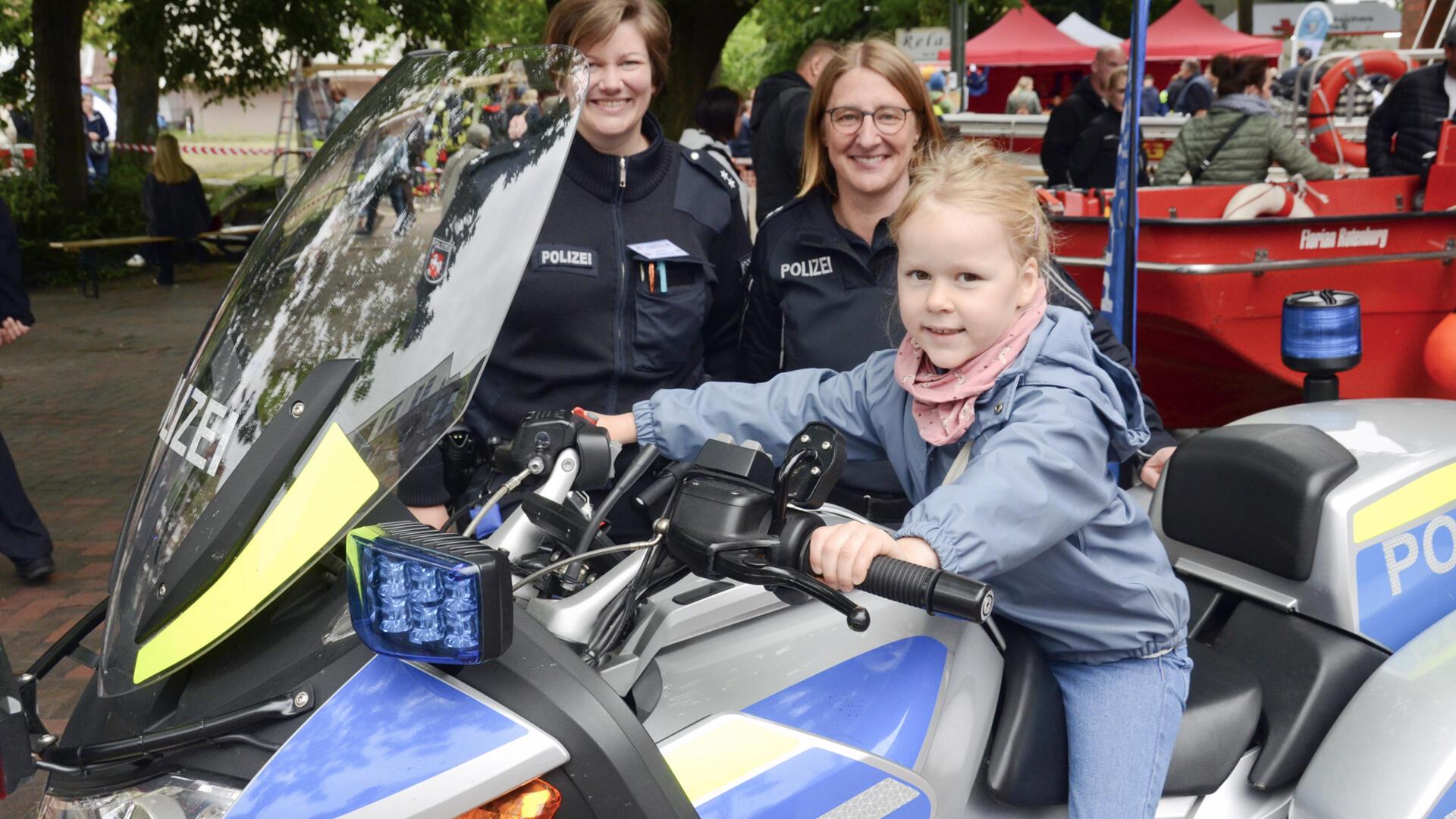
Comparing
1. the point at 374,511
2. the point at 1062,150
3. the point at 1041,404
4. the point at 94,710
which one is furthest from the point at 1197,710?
the point at 1062,150

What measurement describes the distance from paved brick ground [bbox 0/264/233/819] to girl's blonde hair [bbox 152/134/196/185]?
1181 mm

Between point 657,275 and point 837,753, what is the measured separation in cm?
137

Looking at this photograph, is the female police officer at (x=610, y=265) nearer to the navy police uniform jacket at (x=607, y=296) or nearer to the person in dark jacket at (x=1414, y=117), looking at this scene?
the navy police uniform jacket at (x=607, y=296)

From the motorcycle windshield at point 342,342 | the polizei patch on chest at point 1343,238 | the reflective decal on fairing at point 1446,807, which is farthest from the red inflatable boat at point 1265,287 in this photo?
the motorcycle windshield at point 342,342

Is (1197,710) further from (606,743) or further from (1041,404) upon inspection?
(606,743)

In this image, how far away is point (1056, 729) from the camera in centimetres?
195

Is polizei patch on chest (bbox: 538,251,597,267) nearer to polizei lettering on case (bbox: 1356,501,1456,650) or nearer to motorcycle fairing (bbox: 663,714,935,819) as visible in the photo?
motorcycle fairing (bbox: 663,714,935,819)

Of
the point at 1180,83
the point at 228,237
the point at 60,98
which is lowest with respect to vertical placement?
the point at 228,237

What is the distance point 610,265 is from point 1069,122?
312 inches

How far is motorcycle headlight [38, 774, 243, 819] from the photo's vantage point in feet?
4.62

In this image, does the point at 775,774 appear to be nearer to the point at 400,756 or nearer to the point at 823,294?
the point at 400,756

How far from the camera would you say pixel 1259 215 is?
A: 23.4 feet

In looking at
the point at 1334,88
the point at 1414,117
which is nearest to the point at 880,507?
the point at 1414,117

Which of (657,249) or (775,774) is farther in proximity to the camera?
(657,249)
